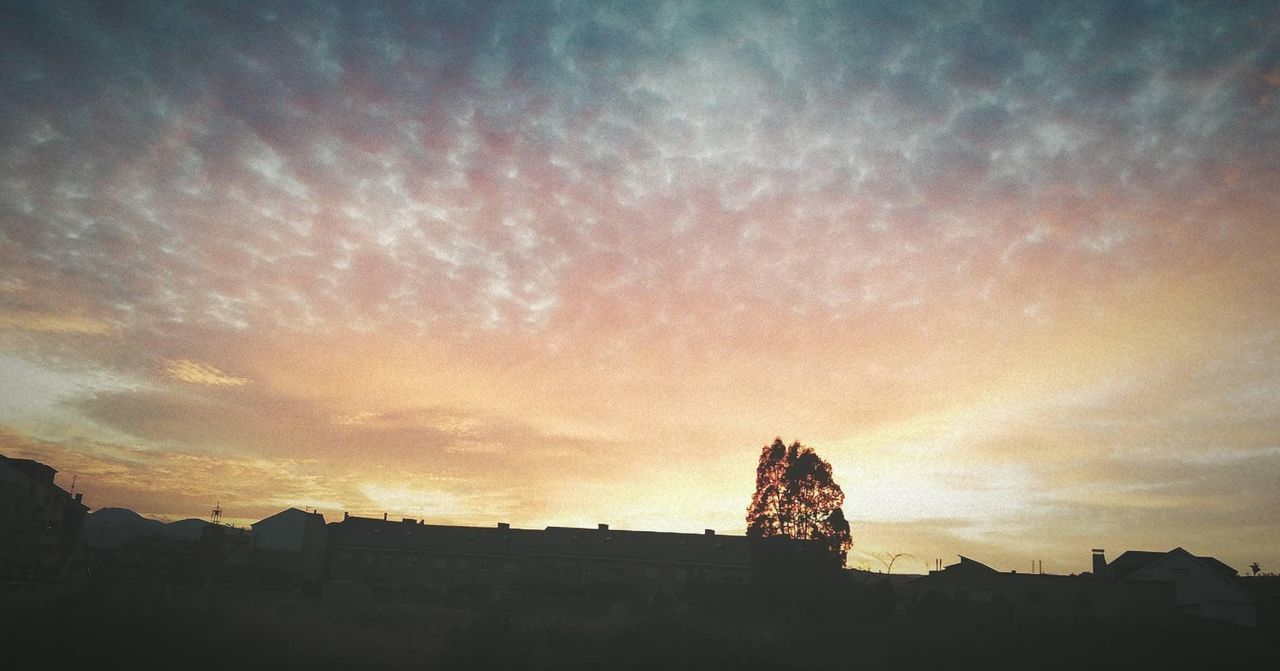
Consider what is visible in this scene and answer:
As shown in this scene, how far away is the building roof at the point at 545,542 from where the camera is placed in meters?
75.7

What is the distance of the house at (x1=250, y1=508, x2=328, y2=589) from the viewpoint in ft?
219

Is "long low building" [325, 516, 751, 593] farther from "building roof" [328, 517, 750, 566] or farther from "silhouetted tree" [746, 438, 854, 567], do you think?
"silhouetted tree" [746, 438, 854, 567]

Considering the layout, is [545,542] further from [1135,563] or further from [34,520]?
[1135,563]

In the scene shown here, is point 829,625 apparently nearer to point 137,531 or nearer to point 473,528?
point 473,528

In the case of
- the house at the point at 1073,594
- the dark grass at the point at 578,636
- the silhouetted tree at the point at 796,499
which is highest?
the silhouetted tree at the point at 796,499

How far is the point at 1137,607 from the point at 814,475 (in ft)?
79.1

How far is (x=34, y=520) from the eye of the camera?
7475cm

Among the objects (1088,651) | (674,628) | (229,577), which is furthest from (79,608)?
(1088,651)

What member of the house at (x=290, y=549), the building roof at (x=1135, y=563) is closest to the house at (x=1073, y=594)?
the building roof at (x=1135, y=563)

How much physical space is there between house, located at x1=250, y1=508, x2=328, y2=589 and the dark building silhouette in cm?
1717

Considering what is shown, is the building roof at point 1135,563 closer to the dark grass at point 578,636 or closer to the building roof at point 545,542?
the dark grass at point 578,636

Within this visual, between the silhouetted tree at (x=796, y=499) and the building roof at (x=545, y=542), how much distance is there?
36.1ft

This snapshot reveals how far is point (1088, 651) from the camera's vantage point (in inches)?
1583

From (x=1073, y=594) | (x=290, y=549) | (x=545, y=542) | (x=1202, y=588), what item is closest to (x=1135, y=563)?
(x=1202, y=588)
